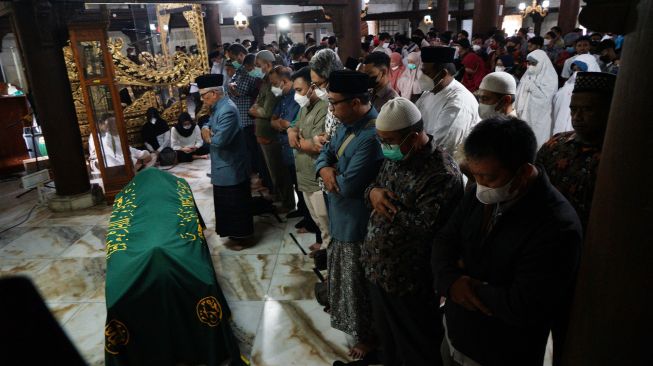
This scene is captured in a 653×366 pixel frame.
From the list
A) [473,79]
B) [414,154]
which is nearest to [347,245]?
[414,154]

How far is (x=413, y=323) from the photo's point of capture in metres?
2.31

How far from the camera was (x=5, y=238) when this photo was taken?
521 cm

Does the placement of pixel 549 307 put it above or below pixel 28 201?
above

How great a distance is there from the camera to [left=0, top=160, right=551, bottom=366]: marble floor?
3.07m

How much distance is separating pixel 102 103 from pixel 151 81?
266cm

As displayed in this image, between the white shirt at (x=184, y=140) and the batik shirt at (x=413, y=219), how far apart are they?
6.76 meters

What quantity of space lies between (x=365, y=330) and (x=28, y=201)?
601cm

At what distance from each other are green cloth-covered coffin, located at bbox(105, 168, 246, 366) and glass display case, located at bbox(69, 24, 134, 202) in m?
3.54

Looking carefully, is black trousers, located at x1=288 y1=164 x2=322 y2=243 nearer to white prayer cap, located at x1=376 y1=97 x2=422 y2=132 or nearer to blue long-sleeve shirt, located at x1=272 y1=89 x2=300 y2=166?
blue long-sleeve shirt, located at x1=272 y1=89 x2=300 y2=166

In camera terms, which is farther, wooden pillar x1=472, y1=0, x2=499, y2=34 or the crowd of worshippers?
wooden pillar x1=472, y1=0, x2=499, y2=34

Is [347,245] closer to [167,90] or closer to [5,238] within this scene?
[5,238]

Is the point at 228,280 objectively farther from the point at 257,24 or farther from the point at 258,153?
the point at 257,24

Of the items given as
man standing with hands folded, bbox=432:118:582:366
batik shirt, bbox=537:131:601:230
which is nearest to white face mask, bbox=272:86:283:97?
batik shirt, bbox=537:131:601:230

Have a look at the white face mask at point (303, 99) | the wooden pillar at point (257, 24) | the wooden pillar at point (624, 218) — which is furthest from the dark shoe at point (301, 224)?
the wooden pillar at point (257, 24)
